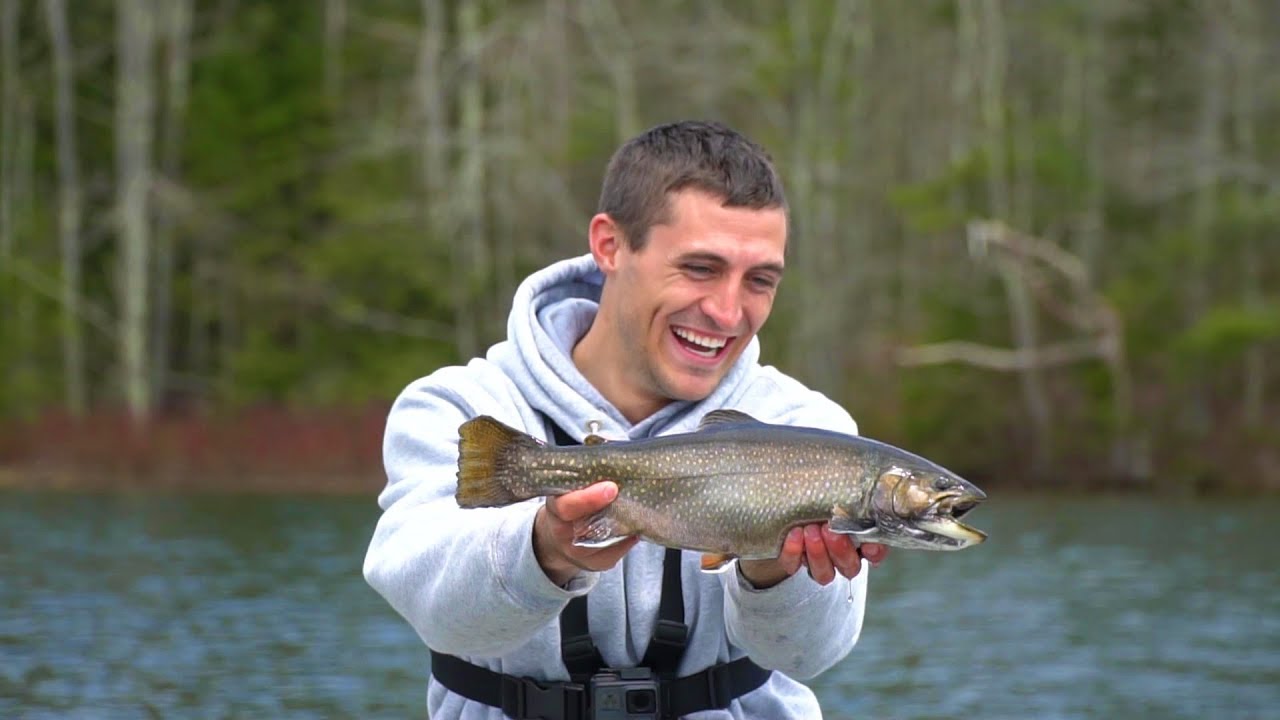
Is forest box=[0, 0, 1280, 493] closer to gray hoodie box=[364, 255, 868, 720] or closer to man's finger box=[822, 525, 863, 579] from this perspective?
gray hoodie box=[364, 255, 868, 720]

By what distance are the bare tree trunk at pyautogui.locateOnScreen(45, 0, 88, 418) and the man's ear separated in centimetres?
3715

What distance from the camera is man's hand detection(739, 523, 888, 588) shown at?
439cm

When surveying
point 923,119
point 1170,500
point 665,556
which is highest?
point 923,119

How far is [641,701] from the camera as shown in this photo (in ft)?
15.8


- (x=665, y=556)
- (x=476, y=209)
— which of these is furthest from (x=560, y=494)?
(x=476, y=209)

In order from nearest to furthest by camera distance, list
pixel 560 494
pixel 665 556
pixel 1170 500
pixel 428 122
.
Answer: pixel 560 494, pixel 665 556, pixel 1170 500, pixel 428 122

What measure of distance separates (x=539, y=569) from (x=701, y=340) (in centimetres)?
75

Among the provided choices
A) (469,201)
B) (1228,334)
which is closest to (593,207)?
(469,201)

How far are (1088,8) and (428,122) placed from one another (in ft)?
44.5

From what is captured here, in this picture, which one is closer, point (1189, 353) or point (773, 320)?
point (1189, 353)

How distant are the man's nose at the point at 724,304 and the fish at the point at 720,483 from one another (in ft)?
1.03

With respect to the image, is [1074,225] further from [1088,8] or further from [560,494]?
[560,494]

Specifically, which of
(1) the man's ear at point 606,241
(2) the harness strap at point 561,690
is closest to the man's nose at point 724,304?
(1) the man's ear at point 606,241

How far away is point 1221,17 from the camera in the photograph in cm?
4109
